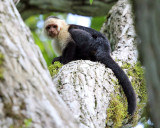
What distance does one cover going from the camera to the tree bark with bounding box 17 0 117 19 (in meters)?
6.95

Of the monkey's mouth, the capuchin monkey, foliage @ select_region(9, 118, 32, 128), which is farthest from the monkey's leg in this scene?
→ foliage @ select_region(9, 118, 32, 128)

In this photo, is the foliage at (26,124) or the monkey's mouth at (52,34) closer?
the foliage at (26,124)

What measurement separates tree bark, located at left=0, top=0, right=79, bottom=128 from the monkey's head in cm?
414

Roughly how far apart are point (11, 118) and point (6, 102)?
118 mm

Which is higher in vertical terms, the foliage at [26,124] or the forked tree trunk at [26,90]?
the forked tree trunk at [26,90]

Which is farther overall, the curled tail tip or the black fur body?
the black fur body

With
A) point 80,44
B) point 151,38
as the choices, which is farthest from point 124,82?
point 151,38

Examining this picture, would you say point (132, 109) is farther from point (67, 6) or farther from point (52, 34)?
point (67, 6)

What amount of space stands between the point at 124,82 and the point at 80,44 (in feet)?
5.94

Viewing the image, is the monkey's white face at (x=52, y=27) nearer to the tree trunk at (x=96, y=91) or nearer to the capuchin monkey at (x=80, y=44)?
the capuchin monkey at (x=80, y=44)

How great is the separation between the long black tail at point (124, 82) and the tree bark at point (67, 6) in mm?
3033

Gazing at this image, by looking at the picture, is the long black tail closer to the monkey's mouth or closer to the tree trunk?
the tree trunk

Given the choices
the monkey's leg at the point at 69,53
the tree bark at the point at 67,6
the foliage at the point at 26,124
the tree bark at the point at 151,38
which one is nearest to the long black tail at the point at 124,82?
the monkey's leg at the point at 69,53

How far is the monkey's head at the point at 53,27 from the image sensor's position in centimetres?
618
